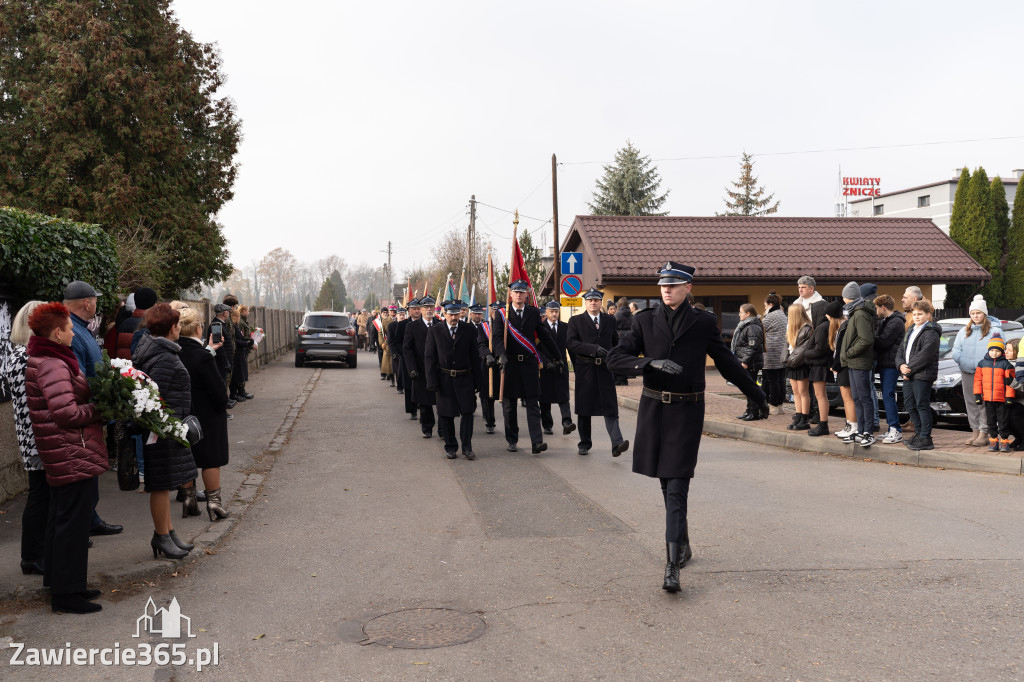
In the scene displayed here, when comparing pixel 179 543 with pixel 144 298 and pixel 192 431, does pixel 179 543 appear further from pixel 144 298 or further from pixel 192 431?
pixel 144 298

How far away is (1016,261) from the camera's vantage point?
137ft

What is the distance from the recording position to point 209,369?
692cm

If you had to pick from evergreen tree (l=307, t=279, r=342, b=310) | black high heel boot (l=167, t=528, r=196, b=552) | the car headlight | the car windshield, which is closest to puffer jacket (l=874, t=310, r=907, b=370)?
the car headlight

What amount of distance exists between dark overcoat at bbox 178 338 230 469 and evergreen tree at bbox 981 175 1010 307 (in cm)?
4243

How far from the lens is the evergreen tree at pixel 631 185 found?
5062 cm

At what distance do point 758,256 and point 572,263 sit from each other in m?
9.64

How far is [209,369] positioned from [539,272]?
44.9 m

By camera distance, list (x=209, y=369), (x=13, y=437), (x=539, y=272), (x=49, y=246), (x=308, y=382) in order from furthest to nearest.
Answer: (x=539, y=272) → (x=308, y=382) → (x=49, y=246) → (x=13, y=437) → (x=209, y=369)

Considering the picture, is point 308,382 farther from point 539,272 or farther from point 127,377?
point 539,272

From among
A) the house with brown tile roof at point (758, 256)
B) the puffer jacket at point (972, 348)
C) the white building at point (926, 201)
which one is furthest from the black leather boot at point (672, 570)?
the white building at point (926, 201)

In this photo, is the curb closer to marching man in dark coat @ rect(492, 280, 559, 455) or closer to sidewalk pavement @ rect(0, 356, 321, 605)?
marching man in dark coat @ rect(492, 280, 559, 455)

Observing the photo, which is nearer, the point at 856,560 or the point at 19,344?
the point at 19,344

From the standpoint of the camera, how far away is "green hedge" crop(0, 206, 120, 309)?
26.9ft

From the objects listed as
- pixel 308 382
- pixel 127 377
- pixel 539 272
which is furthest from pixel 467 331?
pixel 539 272
